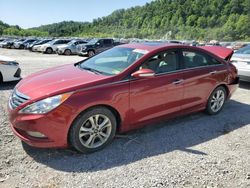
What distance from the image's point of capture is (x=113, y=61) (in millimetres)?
4242

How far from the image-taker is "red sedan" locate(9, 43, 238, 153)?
3186 mm

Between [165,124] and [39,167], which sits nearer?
[39,167]

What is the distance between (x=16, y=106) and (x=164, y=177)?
2.11 m

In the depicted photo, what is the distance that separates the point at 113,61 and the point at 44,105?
5.04ft

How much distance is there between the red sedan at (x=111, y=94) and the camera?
3186 mm

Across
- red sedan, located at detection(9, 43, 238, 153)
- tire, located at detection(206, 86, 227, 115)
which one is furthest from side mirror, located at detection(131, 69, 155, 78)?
tire, located at detection(206, 86, 227, 115)

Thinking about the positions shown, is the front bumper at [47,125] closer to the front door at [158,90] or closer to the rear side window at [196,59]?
the front door at [158,90]

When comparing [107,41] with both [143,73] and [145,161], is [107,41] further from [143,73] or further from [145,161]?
[145,161]

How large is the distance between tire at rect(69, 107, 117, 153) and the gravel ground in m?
0.12

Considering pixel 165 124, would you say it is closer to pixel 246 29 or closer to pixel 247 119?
pixel 247 119

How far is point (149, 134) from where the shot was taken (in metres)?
4.18

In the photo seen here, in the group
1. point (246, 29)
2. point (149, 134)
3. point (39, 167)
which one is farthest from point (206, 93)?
point (246, 29)

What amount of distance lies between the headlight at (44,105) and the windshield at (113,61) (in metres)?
0.91

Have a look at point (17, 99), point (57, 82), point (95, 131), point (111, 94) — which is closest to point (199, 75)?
point (111, 94)
